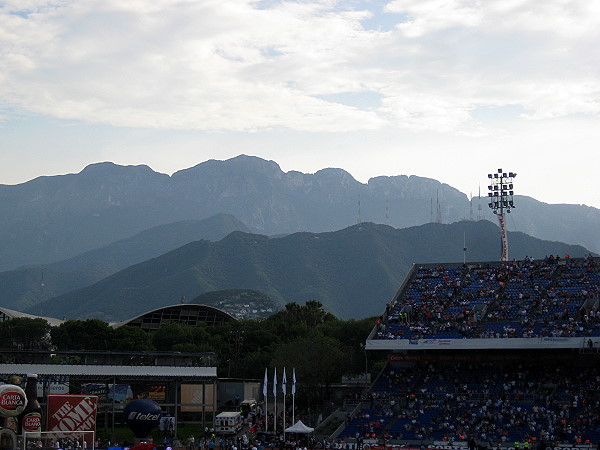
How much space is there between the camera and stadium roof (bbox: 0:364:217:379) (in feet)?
229

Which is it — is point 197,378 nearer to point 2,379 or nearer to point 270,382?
point 2,379

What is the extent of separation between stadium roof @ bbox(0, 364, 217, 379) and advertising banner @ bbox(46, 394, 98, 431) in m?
17.9

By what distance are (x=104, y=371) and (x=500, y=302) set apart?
32312 mm

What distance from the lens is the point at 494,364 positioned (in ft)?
244

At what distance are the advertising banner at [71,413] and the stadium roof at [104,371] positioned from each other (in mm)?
17948

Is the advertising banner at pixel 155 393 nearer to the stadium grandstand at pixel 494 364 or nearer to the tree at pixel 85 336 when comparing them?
the stadium grandstand at pixel 494 364

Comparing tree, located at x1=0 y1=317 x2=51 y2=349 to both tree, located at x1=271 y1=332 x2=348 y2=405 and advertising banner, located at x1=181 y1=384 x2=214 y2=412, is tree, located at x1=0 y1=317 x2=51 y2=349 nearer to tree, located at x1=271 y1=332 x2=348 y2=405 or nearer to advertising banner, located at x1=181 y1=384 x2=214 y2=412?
advertising banner, located at x1=181 y1=384 x2=214 y2=412

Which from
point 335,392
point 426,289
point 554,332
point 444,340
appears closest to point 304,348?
point 335,392

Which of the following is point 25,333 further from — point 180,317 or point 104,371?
point 104,371

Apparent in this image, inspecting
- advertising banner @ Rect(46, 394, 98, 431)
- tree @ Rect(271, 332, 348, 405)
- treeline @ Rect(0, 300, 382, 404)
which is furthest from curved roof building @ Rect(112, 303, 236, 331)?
advertising banner @ Rect(46, 394, 98, 431)

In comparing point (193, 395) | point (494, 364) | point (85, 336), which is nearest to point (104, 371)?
point (193, 395)

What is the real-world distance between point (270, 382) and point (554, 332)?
36926 millimetres

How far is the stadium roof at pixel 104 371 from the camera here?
69812 millimetres

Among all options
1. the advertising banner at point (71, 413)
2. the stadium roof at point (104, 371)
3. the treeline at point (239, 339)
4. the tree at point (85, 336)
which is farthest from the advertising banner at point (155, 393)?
the tree at point (85, 336)
